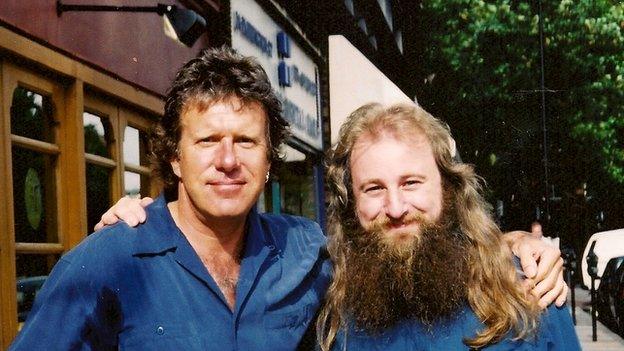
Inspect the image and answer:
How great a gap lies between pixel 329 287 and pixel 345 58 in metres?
3.08

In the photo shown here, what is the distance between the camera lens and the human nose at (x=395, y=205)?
3.08 m

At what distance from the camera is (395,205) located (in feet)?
10.1

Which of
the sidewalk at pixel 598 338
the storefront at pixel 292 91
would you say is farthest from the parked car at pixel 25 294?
the sidewalk at pixel 598 338

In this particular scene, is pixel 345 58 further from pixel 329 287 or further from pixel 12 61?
pixel 329 287

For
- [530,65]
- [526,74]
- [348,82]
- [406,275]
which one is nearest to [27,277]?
[348,82]

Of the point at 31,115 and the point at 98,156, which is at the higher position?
the point at 31,115

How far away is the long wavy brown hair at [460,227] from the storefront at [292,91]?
557 cm

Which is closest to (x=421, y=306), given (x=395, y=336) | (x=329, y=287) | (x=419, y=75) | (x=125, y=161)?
(x=395, y=336)

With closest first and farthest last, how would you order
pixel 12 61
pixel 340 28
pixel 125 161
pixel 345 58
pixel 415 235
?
1. pixel 415 235
2. pixel 12 61
3. pixel 345 58
4. pixel 125 161
5. pixel 340 28

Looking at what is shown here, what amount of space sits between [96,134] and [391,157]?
3659 mm

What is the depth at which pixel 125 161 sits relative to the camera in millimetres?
6918

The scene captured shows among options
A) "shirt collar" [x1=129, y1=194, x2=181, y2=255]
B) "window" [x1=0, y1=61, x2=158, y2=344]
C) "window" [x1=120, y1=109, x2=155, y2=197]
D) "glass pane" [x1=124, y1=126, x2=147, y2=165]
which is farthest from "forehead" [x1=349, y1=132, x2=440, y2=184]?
"glass pane" [x1=124, y1=126, x2=147, y2=165]

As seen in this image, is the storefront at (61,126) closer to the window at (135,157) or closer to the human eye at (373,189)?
the window at (135,157)

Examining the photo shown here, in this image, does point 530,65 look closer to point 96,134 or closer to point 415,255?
point 96,134
